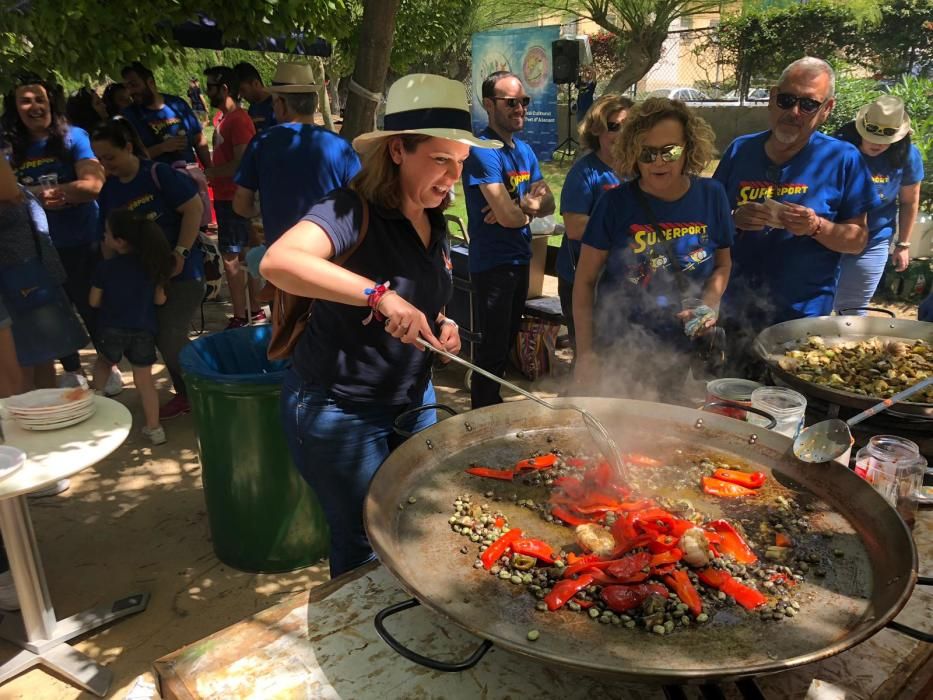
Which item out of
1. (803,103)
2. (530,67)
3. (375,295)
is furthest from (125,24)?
(530,67)

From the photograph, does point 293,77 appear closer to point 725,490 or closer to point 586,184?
point 586,184

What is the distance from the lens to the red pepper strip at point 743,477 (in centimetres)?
213

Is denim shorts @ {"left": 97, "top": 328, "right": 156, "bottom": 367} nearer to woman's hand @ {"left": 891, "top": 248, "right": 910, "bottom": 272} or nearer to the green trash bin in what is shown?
the green trash bin

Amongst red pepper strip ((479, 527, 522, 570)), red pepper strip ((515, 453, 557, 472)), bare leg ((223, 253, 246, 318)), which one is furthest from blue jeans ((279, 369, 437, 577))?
bare leg ((223, 253, 246, 318))

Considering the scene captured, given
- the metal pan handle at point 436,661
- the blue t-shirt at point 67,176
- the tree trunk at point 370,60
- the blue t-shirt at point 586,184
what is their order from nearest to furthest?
the metal pan handle at point 436,661 → the blue t-shirt at point 586,184 → the tree trunk at point 370,60 → the blue t-shirt at point 67,176

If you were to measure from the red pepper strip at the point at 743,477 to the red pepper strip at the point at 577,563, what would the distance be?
62cm

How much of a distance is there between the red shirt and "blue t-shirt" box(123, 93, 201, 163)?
0.47m

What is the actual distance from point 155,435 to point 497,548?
381 cm

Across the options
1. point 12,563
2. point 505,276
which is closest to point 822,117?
point 505,276

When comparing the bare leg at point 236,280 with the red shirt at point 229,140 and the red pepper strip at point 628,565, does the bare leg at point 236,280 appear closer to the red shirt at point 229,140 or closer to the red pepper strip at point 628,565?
the red shirt at point 229,140

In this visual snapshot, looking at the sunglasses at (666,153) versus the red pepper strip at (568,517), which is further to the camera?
the sunglasses at (666,153)

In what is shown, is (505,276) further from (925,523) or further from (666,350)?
(925,523)

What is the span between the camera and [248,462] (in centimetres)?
336

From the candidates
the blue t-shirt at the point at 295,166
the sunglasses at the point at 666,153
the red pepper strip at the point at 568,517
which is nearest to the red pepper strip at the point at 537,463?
the red pepper strip at the point at 568,517
